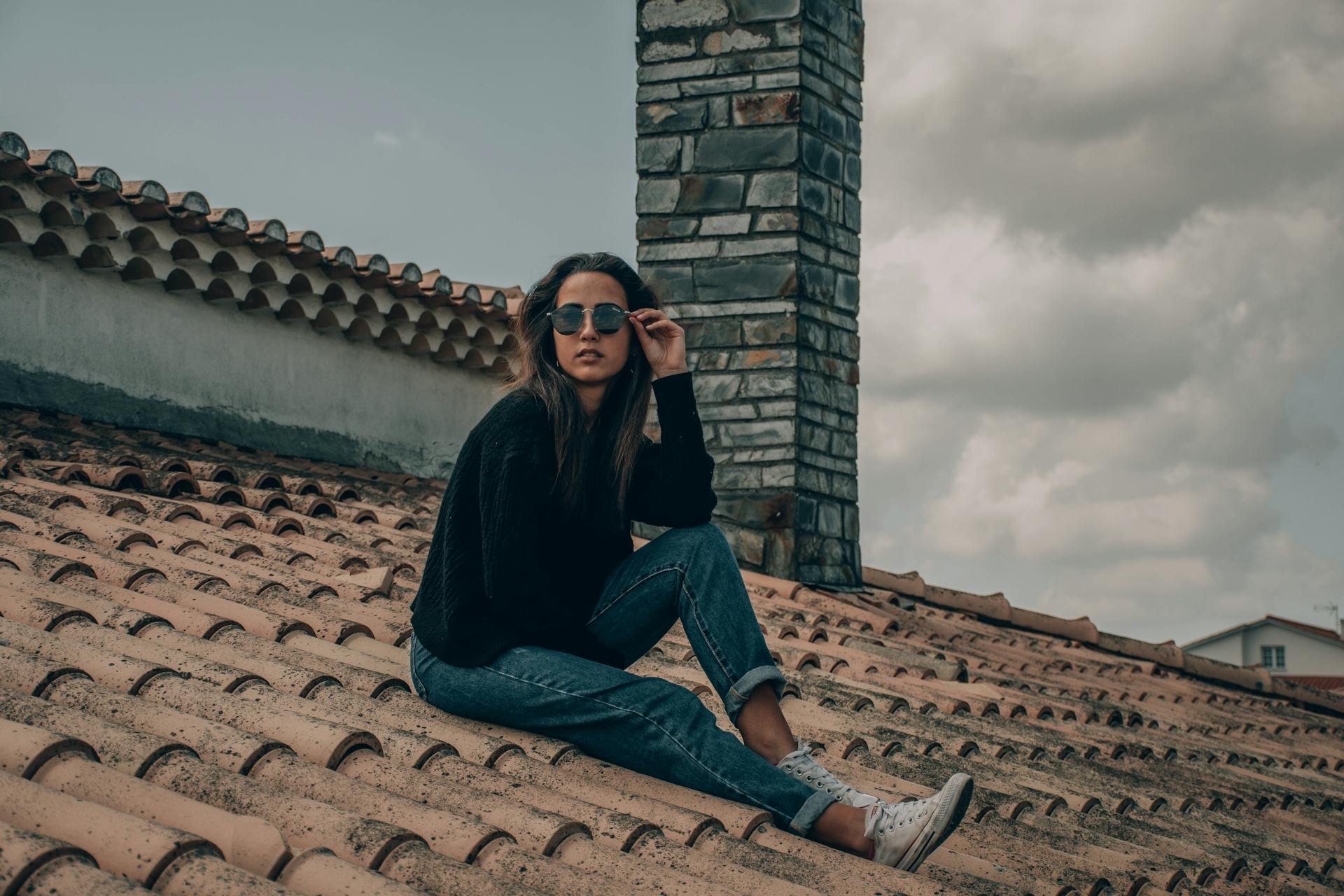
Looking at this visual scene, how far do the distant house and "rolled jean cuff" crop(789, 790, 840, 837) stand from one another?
90.2 feet

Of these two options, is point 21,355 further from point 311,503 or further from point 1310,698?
point 1310,698

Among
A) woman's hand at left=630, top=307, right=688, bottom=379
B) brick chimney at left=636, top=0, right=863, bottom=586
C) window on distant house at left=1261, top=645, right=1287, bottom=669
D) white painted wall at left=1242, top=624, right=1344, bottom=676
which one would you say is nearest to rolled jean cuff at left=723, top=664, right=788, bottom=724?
woman's hand at left=630, top=307, right=688, bottom=379

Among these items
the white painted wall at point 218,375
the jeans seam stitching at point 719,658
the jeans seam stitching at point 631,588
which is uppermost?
the white painted wall at point 218,375

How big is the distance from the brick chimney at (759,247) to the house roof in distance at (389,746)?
58cm

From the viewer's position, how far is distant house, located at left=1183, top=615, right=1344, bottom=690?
1121 inches

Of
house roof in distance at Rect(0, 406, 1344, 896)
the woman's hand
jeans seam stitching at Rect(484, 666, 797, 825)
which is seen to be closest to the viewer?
house roof in distance at Rect(0, 406, 1344, 896)

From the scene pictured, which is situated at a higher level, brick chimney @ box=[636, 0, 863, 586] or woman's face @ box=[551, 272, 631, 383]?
brick chimney @ box=[636, 0, 863, 586]

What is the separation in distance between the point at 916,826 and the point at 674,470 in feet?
3.26

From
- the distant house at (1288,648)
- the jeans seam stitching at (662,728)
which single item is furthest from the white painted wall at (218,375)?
the distant house at (1288,648)

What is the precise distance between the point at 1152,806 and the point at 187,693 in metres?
2.80

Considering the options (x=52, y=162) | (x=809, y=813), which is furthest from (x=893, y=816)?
(x=52, y=162)

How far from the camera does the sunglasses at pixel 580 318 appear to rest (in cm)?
316

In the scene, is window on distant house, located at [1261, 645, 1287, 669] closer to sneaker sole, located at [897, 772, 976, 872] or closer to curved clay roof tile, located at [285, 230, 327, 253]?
curved clay roof tile, located at [285, 230, 327, 253]

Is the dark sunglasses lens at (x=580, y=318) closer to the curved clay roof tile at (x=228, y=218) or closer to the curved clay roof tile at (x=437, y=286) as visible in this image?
the curved clay roof tile at (x=228, y=218)
